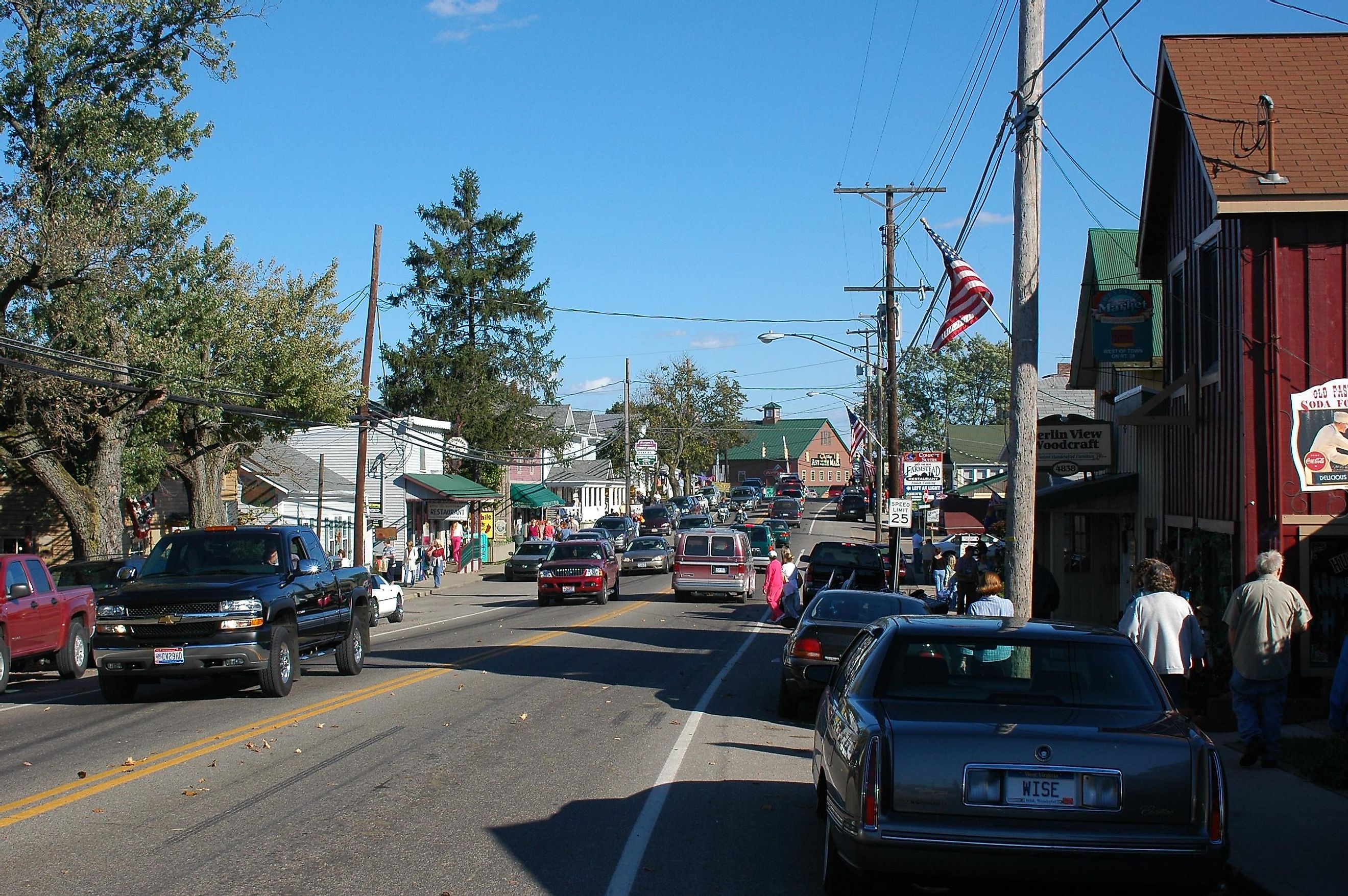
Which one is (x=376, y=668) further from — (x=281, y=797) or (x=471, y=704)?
(x=281, y=797)

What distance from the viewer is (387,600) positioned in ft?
95.6

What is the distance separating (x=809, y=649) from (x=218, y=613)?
6484mm

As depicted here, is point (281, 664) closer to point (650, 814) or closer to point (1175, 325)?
point (650, 814)

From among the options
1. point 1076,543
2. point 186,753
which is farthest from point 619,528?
point 186,753

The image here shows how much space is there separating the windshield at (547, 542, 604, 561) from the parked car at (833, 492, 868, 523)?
1883 inches

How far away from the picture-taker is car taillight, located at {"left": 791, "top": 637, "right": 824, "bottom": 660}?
13.2m

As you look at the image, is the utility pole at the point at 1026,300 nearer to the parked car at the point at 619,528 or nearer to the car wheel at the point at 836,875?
the car wheel at the point at 836,875

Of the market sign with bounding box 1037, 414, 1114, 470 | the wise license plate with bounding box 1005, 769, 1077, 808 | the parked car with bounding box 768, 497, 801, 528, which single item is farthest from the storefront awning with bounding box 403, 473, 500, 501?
the wise license plate with bounding box 1005, 769, 1077, 808

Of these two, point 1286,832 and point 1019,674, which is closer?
point 1019,674

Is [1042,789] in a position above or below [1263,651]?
below

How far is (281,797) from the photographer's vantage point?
28.6 ft

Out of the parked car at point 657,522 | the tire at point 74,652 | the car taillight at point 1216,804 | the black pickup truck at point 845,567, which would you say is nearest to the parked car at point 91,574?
the tire at point 74,652

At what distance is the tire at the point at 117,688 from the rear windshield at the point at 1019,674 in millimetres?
10604

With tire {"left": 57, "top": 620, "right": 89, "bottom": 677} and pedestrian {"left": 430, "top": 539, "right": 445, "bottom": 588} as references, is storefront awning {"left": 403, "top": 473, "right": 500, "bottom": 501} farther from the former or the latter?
tire {"left": 57, "top": 620, "right": 89, "bottom": 677}
